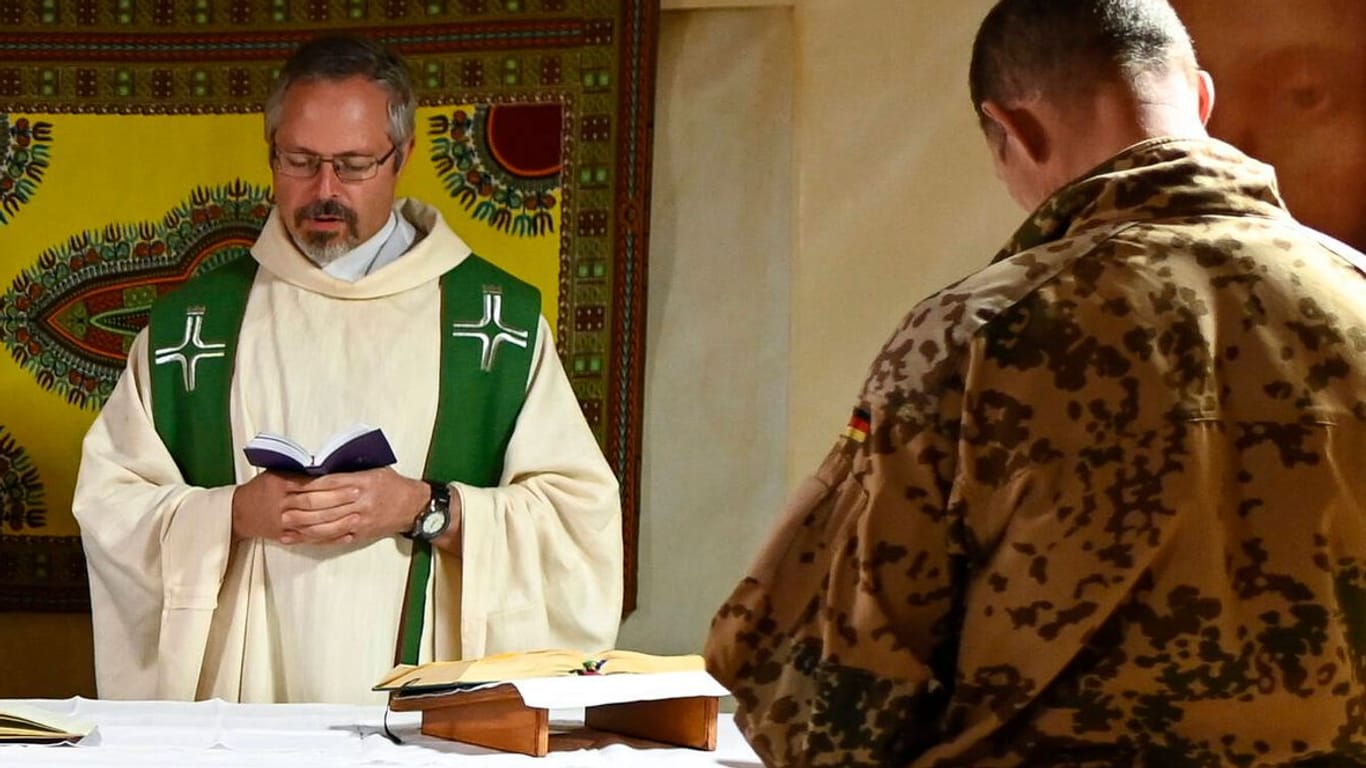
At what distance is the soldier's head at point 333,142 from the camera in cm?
430

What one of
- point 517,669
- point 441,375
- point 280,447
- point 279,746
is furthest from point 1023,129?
point 441,375

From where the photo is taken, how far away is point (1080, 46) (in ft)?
6.40

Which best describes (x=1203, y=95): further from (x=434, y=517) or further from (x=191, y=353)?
(x=191, y=353)

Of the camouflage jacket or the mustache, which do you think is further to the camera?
the mustache

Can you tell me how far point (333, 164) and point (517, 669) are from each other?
1822mm

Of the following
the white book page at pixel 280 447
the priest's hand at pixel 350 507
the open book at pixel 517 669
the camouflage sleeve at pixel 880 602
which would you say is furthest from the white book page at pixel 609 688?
the priest's hand at pixel 350 507

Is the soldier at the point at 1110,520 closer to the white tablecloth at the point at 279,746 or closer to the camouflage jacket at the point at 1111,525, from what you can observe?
the camouflage jacket at the point at 1111,525

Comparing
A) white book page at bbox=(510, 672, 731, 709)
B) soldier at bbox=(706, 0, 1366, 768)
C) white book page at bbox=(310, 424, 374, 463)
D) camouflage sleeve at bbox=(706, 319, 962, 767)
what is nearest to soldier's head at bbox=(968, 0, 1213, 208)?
soldier at bbox=(706, 0, 1366, 768)

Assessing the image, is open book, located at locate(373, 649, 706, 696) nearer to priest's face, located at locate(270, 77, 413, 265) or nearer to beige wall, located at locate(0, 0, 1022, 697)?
priest's face, located at locate(270, 77, 413, 265)

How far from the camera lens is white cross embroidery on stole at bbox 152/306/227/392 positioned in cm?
428

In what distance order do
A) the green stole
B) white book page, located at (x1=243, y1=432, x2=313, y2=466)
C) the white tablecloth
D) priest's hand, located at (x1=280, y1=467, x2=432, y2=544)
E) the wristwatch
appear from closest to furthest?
1. the white tablecloth
2. white book page, located at (x1=243, y1=432, x2=313, y2=466)
3. priest's hand, located at (x1=280, y1=467, x2=432, y2=544)
4. the wristwatch
5. the green stole

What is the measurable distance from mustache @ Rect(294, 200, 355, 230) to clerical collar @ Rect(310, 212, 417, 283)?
0.33 feet

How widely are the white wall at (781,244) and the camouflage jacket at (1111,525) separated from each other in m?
2.98

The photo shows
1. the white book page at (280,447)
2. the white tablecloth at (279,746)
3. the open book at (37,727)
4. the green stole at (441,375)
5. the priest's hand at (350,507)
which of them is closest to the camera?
the white tablecloth at (279,746)
